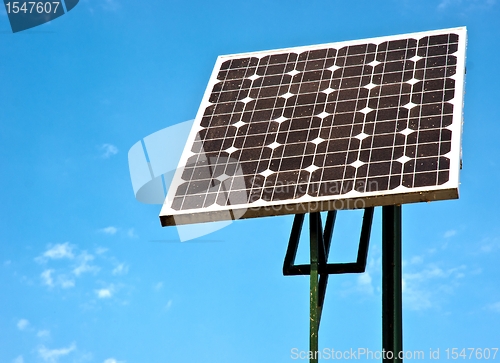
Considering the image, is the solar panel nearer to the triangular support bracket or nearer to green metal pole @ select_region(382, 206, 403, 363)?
the triangular support bracket

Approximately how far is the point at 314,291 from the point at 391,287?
1.40 m

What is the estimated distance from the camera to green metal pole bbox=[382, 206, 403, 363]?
15180 mm

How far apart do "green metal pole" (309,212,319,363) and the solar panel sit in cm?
76

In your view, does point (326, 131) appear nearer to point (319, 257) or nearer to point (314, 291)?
point (319, 257)

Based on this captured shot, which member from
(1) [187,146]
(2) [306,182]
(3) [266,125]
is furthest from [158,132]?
(2) [306,182]

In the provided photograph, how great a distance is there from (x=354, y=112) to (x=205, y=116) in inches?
97.3

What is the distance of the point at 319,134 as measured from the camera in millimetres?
15531

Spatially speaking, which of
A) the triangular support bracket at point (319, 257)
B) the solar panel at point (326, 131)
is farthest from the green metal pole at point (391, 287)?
the solar panel at point (326, 131)

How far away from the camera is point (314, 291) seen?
1457 centimetres

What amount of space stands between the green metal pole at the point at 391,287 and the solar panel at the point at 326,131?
1350 mm

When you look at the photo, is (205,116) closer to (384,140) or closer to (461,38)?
(384,140)

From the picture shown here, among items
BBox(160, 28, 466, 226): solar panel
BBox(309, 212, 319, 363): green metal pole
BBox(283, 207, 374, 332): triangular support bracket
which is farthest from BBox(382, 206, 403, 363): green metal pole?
BBox(160, 28, 466, 226): solar panel

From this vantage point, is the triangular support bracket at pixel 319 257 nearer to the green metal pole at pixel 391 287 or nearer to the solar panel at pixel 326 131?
the green metal pole at pixel 391 287

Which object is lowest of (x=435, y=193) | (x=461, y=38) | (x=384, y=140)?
(x=435, y=193)
